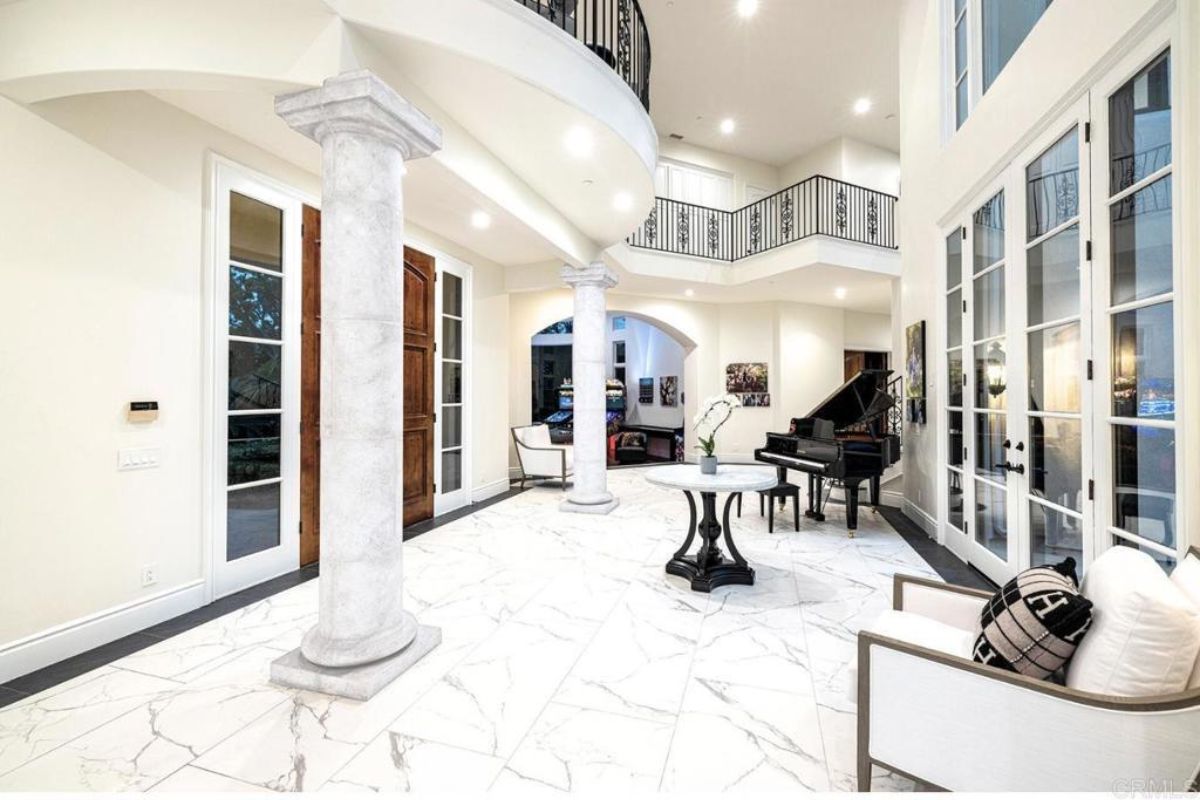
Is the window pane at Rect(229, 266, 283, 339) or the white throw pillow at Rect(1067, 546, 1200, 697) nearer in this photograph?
the white throw pillow at Rect(1067, 546, 1200, 697)

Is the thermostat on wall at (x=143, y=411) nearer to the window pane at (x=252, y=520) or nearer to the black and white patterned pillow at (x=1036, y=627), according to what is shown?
the window pane at (x=252, y=520)

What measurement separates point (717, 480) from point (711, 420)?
0.42 m

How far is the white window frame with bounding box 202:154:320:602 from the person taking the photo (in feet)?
11.2

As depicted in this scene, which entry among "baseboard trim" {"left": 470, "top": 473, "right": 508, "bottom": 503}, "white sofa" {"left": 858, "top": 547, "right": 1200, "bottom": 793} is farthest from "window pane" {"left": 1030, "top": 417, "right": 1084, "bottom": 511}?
"baseboard trim" {"left": 470, "top": 473, "right": 508, "bottom": 503}

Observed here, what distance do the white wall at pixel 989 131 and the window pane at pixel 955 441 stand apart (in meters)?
0.22

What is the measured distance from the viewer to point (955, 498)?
15.0 ft

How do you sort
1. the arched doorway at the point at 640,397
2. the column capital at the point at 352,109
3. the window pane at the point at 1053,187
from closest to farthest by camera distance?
the column capital at the point at 352,109, the window pane at the point at 1053,187, the arched doorway at the point at 640,397

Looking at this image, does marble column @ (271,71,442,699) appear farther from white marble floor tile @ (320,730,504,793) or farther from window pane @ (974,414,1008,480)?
window pane @ (974,414,1008,480)

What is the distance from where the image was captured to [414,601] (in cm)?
347

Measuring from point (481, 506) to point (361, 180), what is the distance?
459 cm

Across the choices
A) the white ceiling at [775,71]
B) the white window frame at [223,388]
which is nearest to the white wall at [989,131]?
the white ceiling at [775,71]

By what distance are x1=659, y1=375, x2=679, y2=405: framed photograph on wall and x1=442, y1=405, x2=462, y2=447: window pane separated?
301 inches

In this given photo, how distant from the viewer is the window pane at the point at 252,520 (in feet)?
11.9

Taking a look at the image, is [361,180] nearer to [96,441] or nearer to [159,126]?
[159,126]
